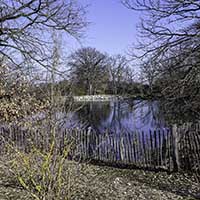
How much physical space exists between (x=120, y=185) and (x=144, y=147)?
2473 mm

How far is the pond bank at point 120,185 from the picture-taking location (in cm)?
641

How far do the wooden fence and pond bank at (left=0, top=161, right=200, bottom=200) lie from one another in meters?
0.39

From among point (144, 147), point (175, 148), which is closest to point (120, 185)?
point (175, 148)

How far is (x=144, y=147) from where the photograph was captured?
9875 mm

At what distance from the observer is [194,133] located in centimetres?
914

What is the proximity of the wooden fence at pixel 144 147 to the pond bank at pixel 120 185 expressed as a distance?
15.5 inches

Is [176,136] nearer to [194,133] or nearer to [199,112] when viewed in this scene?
[194,133]

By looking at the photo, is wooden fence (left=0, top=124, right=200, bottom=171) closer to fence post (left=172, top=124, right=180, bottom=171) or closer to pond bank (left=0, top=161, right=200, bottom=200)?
fence post (left=172, top=124, right=180, bottom=171)

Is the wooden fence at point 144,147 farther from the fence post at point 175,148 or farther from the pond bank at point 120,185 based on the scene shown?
the pond bank at point 120,185

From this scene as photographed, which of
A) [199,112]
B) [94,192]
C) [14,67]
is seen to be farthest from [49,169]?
[14,67]

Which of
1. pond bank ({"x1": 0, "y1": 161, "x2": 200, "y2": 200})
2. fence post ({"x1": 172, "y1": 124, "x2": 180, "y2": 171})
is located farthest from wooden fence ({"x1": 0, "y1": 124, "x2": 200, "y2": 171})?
pond bank ({"x1": 0, "y1": 161, "x2": 200, "y2": 200})

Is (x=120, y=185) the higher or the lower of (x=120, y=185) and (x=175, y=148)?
the lower

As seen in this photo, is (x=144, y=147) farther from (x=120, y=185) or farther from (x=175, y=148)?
(x=120, y=185)

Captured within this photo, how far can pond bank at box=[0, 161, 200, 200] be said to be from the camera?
641cm
